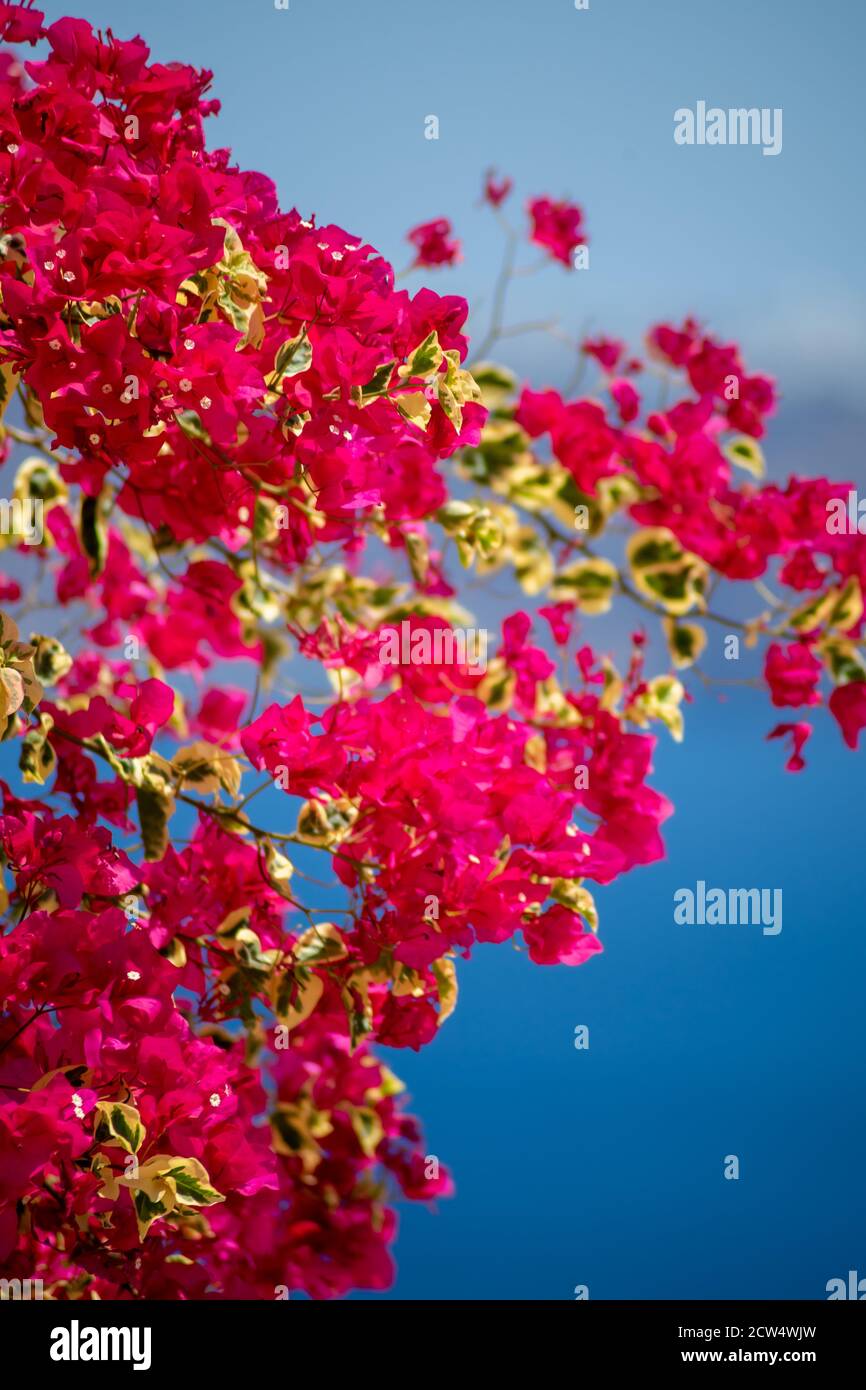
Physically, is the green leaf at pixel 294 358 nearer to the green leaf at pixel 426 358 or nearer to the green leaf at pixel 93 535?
the green leaf at pixel 426 358

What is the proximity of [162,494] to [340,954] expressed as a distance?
47 centimetres

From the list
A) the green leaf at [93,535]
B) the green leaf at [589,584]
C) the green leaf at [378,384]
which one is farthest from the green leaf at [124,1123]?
the green leaf at [589,584]

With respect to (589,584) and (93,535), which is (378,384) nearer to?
(93,535)

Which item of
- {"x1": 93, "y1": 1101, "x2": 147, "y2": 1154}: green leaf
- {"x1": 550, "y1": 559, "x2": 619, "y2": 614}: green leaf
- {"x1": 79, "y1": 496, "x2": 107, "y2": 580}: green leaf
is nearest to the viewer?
{"x1": 93, "y1": 1101, "x2": 147, "y2": 1154}: green leaf

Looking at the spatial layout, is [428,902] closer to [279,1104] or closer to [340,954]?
[340,954]

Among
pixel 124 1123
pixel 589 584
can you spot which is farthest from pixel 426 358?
pixel 589 584

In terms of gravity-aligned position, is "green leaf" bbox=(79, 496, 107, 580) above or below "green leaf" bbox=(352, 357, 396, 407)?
above

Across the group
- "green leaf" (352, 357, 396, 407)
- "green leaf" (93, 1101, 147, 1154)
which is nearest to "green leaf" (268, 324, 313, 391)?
"green leaf" (352, 357, 396, 407)

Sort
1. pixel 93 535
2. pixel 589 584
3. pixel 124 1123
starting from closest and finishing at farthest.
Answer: pixel 124 1123, pixel 93 535, pixel 589 584

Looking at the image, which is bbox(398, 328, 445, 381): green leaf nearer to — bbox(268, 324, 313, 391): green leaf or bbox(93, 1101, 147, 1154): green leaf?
bbox(268, 324, 313, 391): green leaf

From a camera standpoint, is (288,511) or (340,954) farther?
(288,511)

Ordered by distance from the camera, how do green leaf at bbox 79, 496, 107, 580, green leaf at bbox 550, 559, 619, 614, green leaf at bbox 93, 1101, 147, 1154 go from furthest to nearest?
green leaf at bbox 550, 559, 619, 614
green leaf at bbox 79, 496, 107, 580
green leaf at bbox 93, 1101, 147, 1154

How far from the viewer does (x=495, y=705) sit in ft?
5.20

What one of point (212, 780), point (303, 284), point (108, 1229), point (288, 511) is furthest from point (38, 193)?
point (108, 1229)
